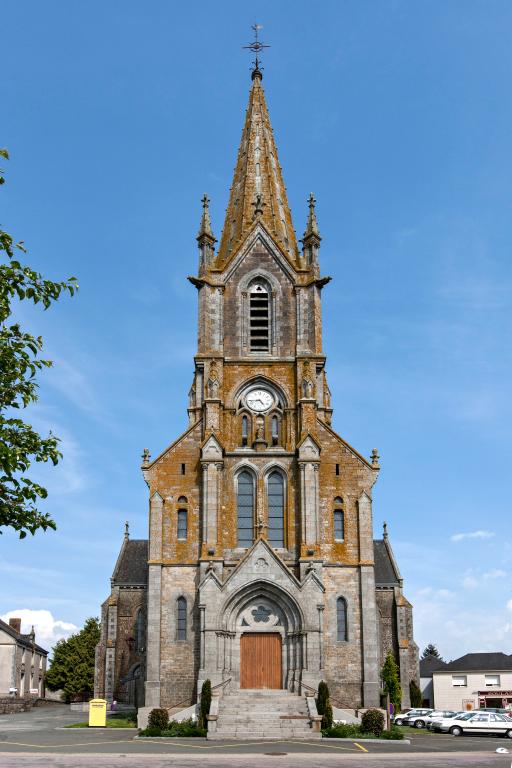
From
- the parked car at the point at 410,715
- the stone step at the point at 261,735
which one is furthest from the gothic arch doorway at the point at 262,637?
the parked car at the point at 410,715

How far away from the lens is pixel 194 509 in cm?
4272

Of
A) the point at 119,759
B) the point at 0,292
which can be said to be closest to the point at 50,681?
the point at 119,759

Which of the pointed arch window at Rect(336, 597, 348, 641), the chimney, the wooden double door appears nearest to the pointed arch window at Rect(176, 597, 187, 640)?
the wooden double door

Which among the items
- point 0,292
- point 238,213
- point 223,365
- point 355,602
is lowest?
point 355,602

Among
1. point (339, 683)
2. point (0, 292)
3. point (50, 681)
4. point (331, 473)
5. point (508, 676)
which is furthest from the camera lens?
point (50, 681)

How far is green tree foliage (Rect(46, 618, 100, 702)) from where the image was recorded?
80.6 metres

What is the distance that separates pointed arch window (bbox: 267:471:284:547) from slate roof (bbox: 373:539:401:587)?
68.2 feet

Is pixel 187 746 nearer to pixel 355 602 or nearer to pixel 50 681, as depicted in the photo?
pixel 355 602

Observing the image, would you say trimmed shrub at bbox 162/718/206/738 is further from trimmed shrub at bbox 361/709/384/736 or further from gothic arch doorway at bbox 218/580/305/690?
trimmed shrub at bbox 361/709/384/736

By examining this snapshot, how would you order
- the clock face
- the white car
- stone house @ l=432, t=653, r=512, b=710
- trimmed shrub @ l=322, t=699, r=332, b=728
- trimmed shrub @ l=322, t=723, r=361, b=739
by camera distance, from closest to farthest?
trimmed shrub @ l=322, t=723, r=361, b=739 → trimmed shrub @ l=322, t=699, r=332, b=728 → the white car → the clock face → stone house @ l=432, t=653, r=512, b=710

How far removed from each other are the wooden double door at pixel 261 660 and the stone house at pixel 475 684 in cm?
3052

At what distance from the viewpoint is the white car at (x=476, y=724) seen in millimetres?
40281

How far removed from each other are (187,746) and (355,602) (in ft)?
43.1

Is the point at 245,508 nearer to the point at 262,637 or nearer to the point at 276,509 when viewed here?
the point at 276,509
